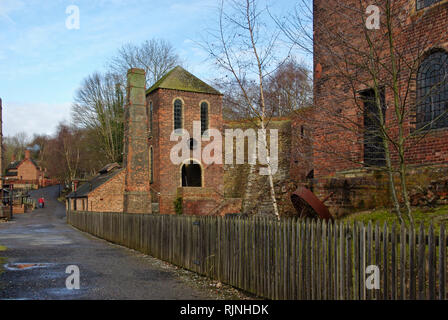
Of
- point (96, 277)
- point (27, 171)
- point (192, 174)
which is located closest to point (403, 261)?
point (96, 277)

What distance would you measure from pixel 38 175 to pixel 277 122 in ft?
248

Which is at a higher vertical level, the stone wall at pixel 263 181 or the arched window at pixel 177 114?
the arched window at pixel 177 114

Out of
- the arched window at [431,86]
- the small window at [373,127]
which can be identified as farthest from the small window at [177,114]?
the arched window at [431,86]

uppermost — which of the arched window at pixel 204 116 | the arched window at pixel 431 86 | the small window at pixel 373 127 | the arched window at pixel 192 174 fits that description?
the arched window at pixel 204 116

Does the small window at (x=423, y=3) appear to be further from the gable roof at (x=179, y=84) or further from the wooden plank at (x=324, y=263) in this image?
the gable roof at (x=179, y=84)

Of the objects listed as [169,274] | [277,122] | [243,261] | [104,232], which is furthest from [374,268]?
[277,122]

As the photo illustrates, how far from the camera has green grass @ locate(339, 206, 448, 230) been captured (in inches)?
345

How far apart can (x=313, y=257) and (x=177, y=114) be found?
1013 inches

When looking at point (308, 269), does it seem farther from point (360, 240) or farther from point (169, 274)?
point (169, 274)

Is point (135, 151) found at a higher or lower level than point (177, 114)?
lower

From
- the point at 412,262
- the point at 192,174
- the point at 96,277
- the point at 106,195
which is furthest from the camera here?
the point at 192,174

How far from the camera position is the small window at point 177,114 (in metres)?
30.8

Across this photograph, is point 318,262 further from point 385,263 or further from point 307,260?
point 385,263

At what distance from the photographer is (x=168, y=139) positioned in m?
30.2
